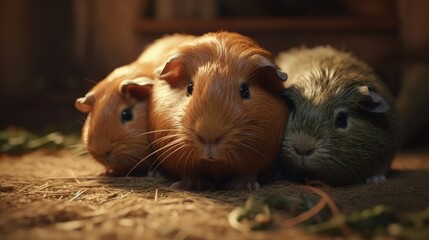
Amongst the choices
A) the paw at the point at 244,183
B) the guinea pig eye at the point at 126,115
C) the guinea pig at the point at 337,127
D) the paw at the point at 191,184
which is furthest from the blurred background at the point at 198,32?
the paw at the point at 191,184

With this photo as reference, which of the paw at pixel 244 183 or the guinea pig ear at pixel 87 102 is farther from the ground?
the guinea pig ear at pixel 87 102

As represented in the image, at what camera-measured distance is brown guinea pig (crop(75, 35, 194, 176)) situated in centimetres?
421

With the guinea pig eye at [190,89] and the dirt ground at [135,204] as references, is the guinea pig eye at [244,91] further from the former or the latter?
the dirt ground at [135,204]

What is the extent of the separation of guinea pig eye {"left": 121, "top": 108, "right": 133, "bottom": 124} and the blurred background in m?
3.09

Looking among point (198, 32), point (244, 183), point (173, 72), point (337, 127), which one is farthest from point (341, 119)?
point (198, 32)

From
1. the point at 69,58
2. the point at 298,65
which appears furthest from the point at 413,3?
the point at 69,58

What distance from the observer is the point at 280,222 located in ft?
9.09

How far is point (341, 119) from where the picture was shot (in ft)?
13.4

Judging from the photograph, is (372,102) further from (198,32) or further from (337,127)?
(198,32)

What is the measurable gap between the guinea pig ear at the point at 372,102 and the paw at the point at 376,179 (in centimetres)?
59

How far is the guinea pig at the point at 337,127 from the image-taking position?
3883mm

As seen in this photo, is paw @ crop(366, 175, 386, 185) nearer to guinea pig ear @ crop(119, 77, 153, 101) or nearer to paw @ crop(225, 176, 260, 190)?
paw @ crop(225, 176, 260, 190)

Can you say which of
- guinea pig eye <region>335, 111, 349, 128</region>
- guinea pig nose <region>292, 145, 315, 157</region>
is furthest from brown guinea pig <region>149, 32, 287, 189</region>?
guinea pig eye <region>335, 111, 349, 128</region>

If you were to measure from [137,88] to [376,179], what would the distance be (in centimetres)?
217
